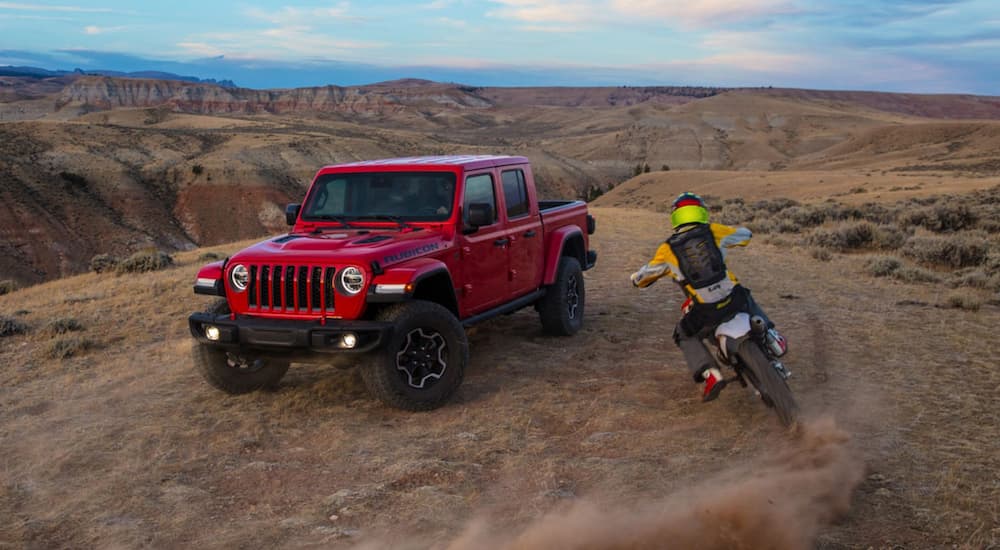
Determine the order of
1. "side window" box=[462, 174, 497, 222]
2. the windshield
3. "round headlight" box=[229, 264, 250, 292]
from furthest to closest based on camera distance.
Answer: "side window" box=[462, 174, 497, 222] → the windshield → "round headlight" box=[229, 264, 250, 292]

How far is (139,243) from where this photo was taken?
4494 centimetres

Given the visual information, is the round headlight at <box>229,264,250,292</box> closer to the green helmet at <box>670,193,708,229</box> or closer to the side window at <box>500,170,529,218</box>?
the side window at <box>500,170,529,218</box>

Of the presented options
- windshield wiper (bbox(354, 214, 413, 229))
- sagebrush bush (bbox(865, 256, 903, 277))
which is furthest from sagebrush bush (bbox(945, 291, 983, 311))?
windshield wiper (bbox(354, 214, 413, 229))

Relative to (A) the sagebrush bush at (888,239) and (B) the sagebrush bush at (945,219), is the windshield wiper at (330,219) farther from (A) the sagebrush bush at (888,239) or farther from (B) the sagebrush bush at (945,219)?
(B) the sagebrush bush at (945,219)

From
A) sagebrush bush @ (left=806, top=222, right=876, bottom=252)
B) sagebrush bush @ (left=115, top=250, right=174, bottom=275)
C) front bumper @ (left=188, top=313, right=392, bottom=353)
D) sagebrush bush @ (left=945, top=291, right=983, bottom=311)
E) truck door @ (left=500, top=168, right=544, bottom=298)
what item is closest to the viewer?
front bumper @ (left=188, top=313, right=392, bottom=353)

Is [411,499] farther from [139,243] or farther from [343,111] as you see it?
[343,111]

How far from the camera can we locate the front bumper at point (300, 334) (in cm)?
563

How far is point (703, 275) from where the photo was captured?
5.79 m

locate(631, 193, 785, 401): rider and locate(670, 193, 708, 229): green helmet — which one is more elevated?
locate(670, 193, 708, 229): green helmet

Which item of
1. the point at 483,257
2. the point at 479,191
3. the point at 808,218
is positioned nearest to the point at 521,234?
the point at 479,191

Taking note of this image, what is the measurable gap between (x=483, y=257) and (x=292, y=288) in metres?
1.84

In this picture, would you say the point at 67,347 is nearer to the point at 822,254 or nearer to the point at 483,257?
the point at 483,257

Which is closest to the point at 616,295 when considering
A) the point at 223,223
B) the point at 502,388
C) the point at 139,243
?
the point at 502,388

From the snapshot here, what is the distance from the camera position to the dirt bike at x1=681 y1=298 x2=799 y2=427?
18.1ft
